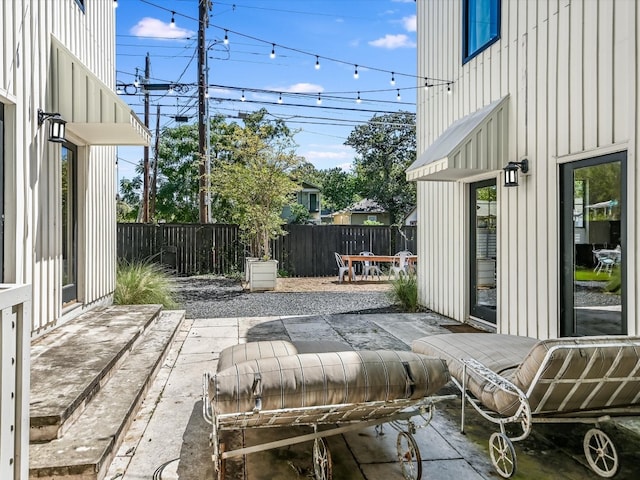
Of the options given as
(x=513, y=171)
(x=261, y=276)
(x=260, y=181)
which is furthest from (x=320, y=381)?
(x=260, y=181)

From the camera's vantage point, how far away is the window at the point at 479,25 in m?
5.81

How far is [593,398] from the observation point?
2570 millimetres

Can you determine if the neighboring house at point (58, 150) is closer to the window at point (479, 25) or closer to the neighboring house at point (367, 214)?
the window at point (479, 25)

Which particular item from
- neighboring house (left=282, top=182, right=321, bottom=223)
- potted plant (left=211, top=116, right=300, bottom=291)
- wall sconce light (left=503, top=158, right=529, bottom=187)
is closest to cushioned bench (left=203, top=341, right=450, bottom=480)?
wall sconce light (left=503, top=158, right=529, bottom=187)

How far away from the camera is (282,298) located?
967 centimetres

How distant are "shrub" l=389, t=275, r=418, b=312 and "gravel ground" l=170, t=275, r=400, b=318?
6.6 inches

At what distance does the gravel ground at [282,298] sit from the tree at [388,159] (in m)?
15.5

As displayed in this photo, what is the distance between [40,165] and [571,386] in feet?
14.8

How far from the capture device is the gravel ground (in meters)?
8.06

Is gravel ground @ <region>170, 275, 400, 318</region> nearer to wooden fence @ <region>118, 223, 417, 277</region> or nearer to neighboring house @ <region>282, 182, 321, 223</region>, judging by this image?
wooden fence @ <region>118, 223, 417, 277</region>

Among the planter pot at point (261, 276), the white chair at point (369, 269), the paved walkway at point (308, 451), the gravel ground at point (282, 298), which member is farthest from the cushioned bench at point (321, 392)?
the white chair at point (369, 269)

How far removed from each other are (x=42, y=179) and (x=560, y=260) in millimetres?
4907

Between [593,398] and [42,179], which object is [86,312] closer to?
[42,179]

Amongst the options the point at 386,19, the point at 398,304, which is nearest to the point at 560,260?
the point at 398,304
